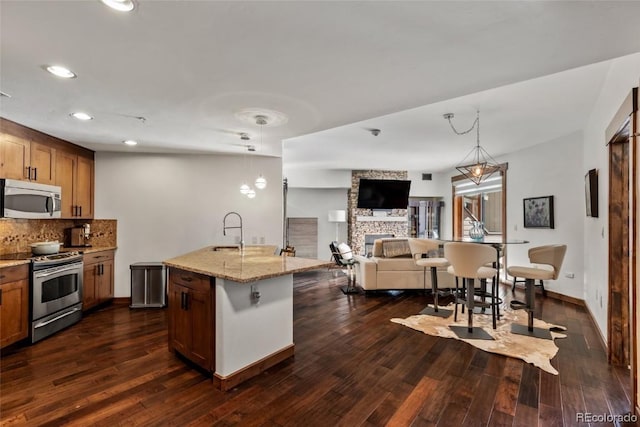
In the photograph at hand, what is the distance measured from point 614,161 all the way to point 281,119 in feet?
10.6

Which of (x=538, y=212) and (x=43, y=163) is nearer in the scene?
(x=43, y=163)

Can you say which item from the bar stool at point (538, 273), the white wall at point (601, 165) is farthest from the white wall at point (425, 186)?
the bar stool at point (538, 273)

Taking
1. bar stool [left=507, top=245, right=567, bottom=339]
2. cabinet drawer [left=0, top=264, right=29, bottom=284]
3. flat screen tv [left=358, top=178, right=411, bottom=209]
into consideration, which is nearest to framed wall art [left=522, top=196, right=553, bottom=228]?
bar stool [left=507, top=245, right=567, bottom=339]

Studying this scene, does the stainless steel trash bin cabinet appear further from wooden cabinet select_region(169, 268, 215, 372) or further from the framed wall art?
the framed wall art

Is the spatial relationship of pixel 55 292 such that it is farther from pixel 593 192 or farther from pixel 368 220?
pixel 368 220

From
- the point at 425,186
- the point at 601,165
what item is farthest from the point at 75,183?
the point at 425,186

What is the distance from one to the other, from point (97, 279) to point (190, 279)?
271 cm

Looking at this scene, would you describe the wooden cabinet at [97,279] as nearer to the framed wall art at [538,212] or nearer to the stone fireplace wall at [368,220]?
the stone fireplace wall at [368,220]

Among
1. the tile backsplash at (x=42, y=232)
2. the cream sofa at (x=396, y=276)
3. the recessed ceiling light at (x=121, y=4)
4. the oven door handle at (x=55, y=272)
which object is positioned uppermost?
the recessed ceiling light at (x=121, y=4)

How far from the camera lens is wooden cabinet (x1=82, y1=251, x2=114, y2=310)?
13.4 feet

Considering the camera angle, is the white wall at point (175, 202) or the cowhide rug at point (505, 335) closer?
the cowhide rug at point (505, 335)

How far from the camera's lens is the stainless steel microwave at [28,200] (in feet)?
10.3

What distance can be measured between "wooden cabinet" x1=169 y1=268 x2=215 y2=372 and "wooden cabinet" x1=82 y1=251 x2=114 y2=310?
207 centimetres

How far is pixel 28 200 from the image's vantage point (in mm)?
3383
